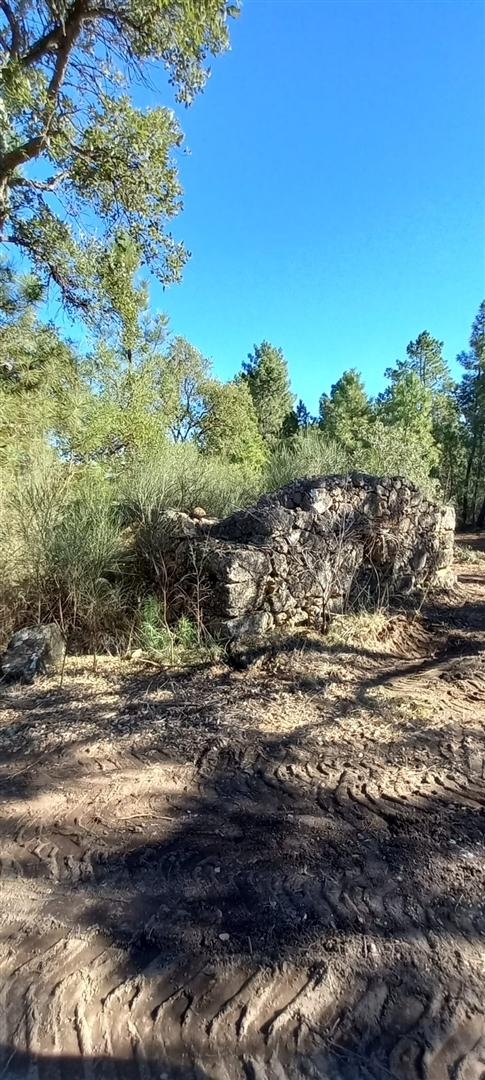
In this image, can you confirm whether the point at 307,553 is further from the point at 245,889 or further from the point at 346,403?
the point at 346,403

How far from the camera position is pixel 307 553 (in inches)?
208

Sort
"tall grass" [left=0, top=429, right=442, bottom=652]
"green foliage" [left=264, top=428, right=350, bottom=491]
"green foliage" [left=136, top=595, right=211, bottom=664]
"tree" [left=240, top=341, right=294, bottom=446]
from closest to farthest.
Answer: "green foliage" [left=136, top=595, right=211, bottom=664]
"tall grass" [left=0, top=429, right=442, bottom=652]
"green foliage" [left=264, top=428, right=350, bottom=491]
"tree" [left=240, top=341, right=294, bottom=446]

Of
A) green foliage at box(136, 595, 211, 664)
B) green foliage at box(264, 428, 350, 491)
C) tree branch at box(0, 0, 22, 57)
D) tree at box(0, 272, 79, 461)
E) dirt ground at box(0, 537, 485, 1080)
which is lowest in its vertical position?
dirt ground at box(0, 537, 485, 1080)

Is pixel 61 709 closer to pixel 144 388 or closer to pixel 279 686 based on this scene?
pixel 279 686

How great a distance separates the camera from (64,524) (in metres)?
5.47

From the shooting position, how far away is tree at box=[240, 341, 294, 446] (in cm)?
2727

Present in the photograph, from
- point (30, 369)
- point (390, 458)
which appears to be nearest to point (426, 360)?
point (390, 458)

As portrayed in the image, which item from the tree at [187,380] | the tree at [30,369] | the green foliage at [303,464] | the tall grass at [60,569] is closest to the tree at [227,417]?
the tree at [187,380]

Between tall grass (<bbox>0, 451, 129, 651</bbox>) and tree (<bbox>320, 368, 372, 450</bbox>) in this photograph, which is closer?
tall grass (<bbox>0, 451, 129, 651</bbox>)

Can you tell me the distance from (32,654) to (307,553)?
9.40ft

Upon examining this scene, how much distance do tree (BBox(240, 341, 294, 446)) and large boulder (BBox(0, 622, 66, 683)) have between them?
76.8 ft

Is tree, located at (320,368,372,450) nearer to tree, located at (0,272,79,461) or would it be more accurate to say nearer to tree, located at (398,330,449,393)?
tree, located at (398,330,449,393)

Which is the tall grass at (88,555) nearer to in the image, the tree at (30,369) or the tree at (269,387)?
the tree at (30,369)

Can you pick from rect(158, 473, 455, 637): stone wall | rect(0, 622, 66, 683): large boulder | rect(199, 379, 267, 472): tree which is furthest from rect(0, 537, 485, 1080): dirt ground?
rect(199, 379, 267, 472): tree
